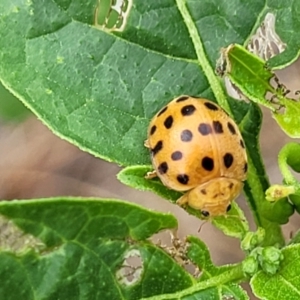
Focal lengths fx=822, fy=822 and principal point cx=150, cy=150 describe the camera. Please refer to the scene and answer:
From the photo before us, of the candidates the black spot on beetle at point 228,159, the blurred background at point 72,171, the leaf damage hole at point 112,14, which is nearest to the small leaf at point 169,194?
the black spot on beetle at point 228,159

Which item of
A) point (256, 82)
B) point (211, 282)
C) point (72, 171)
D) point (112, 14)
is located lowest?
point (72, 171)

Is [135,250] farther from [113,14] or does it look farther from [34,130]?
[34,130]

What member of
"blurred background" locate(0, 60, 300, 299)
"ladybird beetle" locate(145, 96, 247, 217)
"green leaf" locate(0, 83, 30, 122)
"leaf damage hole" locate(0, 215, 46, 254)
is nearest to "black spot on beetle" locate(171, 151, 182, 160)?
"ladybird beetle" locate(145, 96, 247, 217)

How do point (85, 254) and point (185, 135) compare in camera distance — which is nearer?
point (85, 254)

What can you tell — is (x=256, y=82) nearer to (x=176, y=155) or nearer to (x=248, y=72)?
(x=248, y=72)

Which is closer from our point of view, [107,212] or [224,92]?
[107,212]

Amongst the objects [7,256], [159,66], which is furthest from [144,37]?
[7,256]

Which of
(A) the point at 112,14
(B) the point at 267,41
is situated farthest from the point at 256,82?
(A) the point at 112,14
